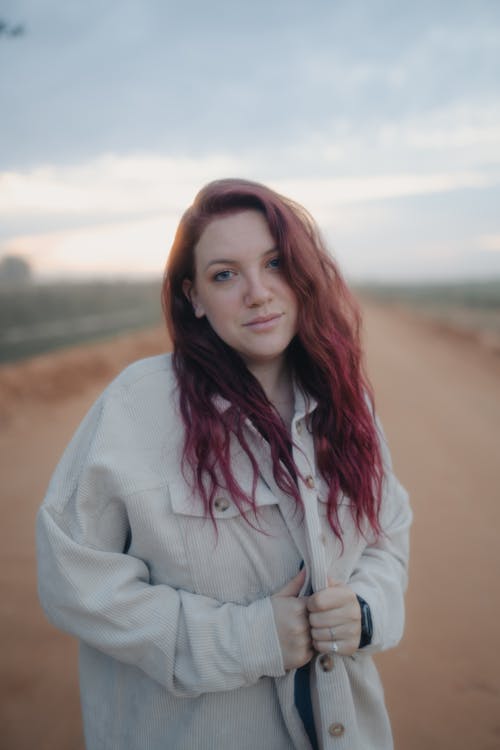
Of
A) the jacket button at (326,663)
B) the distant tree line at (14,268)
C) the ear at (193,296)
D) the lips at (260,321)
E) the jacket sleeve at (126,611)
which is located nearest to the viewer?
the jacket sleeve at (126,611)

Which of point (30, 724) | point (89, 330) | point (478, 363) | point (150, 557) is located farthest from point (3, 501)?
point (89, 330)

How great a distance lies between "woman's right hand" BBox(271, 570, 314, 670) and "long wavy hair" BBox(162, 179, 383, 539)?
239 mm

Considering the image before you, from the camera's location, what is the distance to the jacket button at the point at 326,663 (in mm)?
1407

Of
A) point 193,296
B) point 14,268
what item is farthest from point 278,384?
point 14,268

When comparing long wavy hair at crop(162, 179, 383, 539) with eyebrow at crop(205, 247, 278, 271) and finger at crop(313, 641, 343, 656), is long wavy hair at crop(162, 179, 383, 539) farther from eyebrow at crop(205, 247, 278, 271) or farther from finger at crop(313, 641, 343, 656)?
finger at crop(313, 641, 343, 656)

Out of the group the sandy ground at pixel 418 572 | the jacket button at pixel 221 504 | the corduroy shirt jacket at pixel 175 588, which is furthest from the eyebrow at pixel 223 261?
the sandy ground at pixel 418 572

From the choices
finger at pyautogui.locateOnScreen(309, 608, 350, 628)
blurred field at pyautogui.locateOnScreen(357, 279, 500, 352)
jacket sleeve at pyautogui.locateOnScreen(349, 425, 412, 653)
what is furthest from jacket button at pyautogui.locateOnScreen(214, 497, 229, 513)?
blurred field at pyautogui.locateOnScreen(357, 279, 500, 352)

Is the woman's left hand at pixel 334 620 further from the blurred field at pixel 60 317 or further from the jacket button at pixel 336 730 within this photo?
the blurred field at pixel 60 317

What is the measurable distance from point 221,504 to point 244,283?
2.05ft

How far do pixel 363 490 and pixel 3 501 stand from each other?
14.6ft

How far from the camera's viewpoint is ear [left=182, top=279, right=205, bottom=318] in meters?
1.65

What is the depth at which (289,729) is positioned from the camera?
1.44 m

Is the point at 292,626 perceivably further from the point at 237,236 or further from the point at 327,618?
the point at 237,236

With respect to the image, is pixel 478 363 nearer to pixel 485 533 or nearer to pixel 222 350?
pixel 485 533
